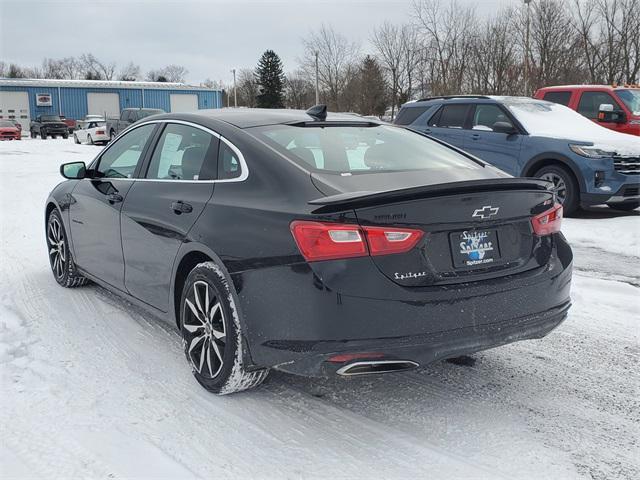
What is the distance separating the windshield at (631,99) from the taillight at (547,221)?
31.0 ft

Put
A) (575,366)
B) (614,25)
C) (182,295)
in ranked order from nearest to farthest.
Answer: (182,295) < (575,366) < (614,25)

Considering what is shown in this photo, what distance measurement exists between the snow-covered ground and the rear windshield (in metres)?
1.25

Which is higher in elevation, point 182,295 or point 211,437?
point 182,295

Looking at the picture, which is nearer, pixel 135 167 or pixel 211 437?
pixel 211 437

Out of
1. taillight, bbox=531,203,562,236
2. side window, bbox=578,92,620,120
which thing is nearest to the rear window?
side window, bbox=578,92,620,120

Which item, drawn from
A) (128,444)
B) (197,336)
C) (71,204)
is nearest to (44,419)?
(128,444)

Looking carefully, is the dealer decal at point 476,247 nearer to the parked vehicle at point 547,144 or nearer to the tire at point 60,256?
the tire at point 60,256

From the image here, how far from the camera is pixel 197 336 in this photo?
350 centimetres

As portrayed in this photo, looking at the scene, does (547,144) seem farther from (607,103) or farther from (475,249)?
(475,249)

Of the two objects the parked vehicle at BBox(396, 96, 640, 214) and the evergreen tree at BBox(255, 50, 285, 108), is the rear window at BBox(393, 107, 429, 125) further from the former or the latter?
the evergreen tree at BBox(255, 50, 285, 108)

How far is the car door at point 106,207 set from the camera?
4422 mm

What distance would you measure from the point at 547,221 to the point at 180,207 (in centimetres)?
207

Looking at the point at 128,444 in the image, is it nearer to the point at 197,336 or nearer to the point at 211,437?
the point at 211,437

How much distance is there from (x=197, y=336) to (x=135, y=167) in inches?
60.8
